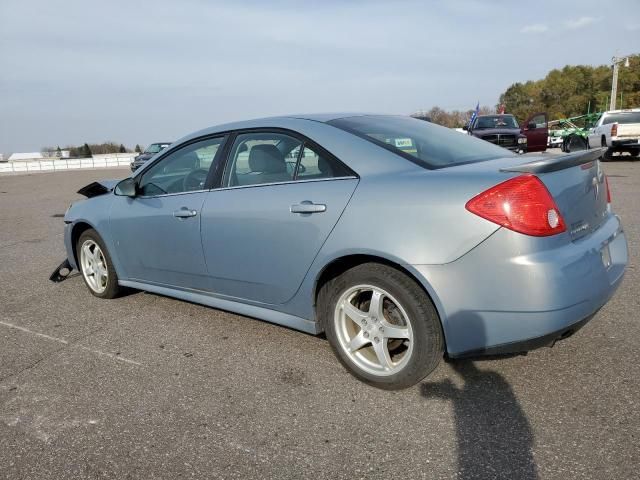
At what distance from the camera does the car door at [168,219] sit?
3686 mm

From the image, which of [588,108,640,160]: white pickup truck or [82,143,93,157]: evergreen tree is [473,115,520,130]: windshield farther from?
[82,143,93,157]: evergreen tree

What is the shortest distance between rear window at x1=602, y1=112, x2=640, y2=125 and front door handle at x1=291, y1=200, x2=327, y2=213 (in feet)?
59.4

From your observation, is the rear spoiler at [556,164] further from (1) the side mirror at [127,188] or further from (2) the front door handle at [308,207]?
(1) the side mirror at [127,188]

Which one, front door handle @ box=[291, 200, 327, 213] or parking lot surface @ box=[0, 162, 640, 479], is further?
front door handle @ box=[291, 200, 327, 213]

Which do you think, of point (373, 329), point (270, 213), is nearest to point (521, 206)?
point (373, 329)

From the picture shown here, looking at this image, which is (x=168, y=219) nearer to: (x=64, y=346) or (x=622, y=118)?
(x=64, y=346)

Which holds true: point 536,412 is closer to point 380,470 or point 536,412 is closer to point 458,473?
point 458,473

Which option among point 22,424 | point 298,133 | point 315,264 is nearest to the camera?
point 22,424

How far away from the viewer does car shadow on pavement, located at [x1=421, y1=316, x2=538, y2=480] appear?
7.11ft

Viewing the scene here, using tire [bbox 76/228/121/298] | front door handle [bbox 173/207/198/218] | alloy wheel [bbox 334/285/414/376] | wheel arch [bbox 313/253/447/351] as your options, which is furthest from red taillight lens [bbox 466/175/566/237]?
tire [bbox 76/228/121/298]

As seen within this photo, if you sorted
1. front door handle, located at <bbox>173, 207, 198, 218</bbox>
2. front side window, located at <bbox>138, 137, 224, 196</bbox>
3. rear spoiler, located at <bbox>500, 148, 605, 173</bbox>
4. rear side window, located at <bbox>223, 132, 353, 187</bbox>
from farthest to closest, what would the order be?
front side window, located at <bbox>138, 137, 224, 196</bbox> → front door handle, located at <bbox>173, 207, 198, 218</bbox> → rear side window, located at <bbox>223, 132, 353, 187</bbox> → rear spoiler, located at <bbox>500, 148, 605, 173</bbox>

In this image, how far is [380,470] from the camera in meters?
2.20

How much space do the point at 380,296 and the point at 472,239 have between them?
609 mm

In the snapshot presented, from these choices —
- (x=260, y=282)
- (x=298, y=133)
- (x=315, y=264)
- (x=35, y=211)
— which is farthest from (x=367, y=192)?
(x=35, y=211)
